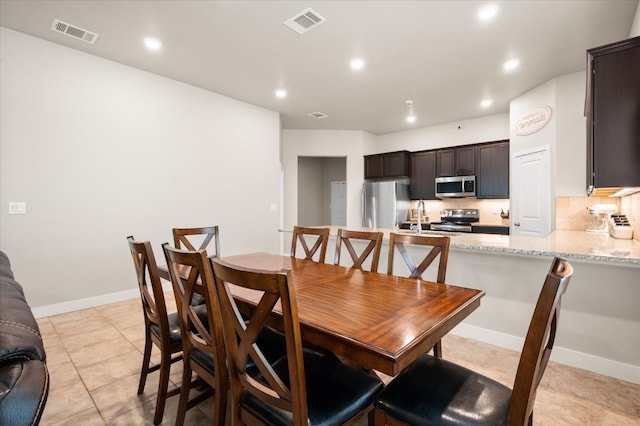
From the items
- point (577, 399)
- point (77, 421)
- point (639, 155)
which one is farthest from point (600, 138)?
point (77, 421)

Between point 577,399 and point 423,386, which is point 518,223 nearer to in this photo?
point 577,399

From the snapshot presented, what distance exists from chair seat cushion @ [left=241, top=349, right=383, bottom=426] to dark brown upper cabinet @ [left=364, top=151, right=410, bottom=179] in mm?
5551

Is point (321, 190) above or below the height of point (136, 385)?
above

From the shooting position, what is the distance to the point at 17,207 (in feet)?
10.0

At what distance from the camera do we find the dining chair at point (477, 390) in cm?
89

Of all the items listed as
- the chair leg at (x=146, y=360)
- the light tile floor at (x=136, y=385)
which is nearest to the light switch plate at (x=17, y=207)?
the light tile floor at (x=136, y=385)

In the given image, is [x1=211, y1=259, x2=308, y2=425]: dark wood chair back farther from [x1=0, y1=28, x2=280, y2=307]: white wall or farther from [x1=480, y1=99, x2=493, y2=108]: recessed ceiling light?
[x1=480, y1=99, x2=493, y2=108]: recessed ceiling light

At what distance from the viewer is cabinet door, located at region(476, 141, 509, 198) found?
213 inches

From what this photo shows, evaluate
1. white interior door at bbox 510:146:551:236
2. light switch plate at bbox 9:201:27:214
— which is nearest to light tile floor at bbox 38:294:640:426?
light switch plate at bbox 9:201:27:214

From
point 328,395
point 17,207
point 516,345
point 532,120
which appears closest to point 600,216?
point 532,120

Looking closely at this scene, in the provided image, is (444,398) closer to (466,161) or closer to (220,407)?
(220,407)

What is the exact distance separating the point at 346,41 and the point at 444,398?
326 cm

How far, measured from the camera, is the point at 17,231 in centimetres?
306

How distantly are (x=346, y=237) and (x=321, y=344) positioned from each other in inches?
55.7
